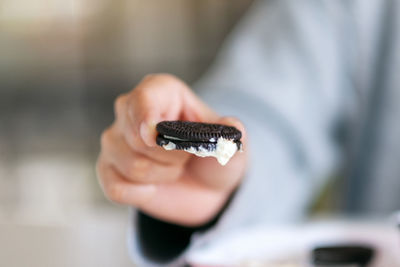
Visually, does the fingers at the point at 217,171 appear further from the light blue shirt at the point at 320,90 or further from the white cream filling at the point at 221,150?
the light blue shirt at the point at 320,90

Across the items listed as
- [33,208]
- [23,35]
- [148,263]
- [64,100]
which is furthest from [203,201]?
[23,35]

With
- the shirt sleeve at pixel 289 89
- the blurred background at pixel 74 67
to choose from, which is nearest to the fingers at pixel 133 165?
the shirt sleeve at pixel 289 89

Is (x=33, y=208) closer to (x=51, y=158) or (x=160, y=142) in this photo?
(x=51, y=158)

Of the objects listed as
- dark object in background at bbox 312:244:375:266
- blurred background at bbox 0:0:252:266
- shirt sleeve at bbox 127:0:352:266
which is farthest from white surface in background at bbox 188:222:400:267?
blurred background at bbox 0:0:252:266

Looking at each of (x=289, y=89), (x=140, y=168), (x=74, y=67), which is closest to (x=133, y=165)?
(x=140, y=168)

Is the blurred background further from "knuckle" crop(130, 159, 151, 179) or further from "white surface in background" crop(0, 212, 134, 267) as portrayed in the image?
"knuckle" crop(130, 159, 151, 179)

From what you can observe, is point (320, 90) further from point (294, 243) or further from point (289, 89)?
point (294, 243)

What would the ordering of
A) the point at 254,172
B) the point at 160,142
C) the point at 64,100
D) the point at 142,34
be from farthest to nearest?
the point at 64,100
the point at 142,34
the point at 254,172
the point at 160,142
